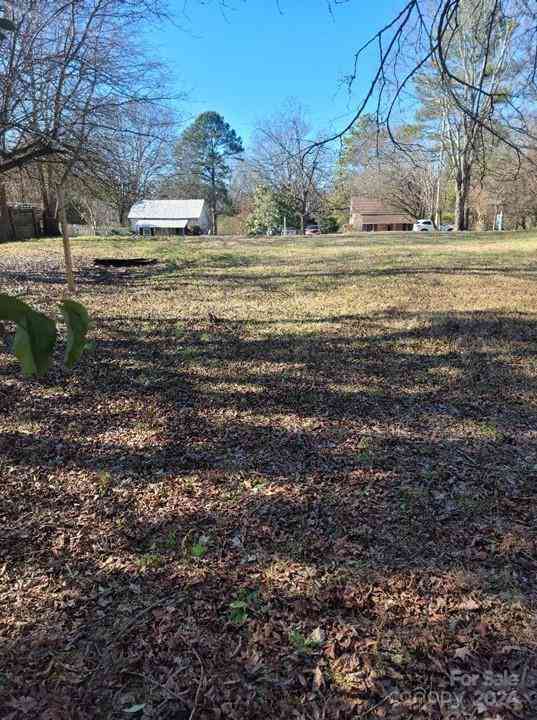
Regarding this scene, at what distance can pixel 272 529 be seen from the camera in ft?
7.34

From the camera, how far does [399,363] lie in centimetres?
433

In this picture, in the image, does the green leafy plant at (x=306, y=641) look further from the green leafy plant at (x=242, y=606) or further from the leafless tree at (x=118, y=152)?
the leafless tree at (x=118, y=152)

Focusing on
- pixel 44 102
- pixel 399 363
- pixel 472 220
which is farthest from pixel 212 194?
pixel 399 363

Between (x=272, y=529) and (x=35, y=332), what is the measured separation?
183cm

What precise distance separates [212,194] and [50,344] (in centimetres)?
4934

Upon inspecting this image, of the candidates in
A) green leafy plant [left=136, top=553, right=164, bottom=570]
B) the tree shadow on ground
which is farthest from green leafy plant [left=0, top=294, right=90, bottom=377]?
green leafy plant [left=136, top=553, right=164, bottom=570]

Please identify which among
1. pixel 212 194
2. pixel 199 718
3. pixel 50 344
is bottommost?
pixel 199 718

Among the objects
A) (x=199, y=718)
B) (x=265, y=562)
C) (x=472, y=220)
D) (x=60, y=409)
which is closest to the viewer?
(x=199, y=718)

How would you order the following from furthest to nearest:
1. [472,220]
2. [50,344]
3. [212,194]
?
[212,194] → [472,220] → [50,344]

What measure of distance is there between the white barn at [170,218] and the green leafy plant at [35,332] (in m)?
Result: 45.3

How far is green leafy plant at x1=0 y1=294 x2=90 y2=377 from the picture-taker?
0.61m

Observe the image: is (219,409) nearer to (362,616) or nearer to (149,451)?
(149,451)

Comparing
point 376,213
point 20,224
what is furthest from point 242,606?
point 376,213

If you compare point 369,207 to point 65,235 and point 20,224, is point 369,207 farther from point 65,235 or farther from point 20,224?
point 65,235
